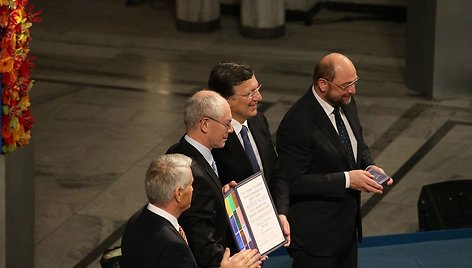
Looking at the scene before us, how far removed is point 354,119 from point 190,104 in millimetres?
1437

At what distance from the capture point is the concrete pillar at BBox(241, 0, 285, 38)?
15461 millimetres

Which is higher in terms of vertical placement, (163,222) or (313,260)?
(163,222)

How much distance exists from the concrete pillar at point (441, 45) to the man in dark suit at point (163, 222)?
7838 millimetres

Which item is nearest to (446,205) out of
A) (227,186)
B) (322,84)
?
(322,84)

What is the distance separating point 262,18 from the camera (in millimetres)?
15531

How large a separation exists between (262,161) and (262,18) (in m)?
9.21

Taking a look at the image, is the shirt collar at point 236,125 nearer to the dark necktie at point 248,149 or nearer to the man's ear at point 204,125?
the dark necktie at point 248,149

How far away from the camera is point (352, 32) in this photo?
1609 centimetres

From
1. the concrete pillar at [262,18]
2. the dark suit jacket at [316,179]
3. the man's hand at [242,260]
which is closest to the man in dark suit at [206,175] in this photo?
the man's hand at [242,260]

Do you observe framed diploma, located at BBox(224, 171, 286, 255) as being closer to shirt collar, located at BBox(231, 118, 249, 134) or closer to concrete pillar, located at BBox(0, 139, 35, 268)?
shirt collar, located at BBox(231, 118, 249, 134)

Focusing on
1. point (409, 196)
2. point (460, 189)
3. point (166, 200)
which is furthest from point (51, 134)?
point (166, 200)

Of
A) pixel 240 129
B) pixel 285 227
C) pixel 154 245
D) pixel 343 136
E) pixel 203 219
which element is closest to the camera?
pixel 154 245

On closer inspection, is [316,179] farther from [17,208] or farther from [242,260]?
[17,208]

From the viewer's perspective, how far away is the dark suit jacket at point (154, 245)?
5223 millimetres
